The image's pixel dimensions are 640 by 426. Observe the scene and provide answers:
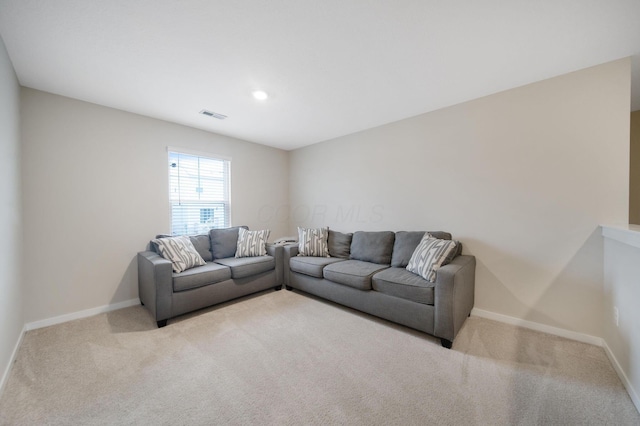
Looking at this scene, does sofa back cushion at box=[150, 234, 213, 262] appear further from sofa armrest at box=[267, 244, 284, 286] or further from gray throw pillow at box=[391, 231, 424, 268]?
gray throw pillow at box=[391, 231, 424, 268]

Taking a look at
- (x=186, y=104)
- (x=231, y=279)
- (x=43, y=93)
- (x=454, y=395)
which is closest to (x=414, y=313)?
(x=454, y=395)

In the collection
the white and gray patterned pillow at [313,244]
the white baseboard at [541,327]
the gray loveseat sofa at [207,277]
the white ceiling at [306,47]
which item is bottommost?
the white baseboard at [541,327]

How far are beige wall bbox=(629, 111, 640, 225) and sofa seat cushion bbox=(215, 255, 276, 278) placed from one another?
4.37 meters

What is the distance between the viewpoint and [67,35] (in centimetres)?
174

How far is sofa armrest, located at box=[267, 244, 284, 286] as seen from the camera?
3.62 meters

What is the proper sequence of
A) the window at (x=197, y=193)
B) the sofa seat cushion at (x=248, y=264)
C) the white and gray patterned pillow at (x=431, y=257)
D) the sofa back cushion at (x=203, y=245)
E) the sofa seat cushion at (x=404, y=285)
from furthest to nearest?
the window at (x=197, y=193) < the sofa back cushion at (x=203, y=245) < the sofa seat cushion at (x=248, y=264) < the white and gray patterned pillow at (x=431, y=257) < the sofa seat cushion at (x=404, y=285)

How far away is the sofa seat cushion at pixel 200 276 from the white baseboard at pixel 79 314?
0.98m

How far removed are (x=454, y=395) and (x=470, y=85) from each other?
2.69 meters

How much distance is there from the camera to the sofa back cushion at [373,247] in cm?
321

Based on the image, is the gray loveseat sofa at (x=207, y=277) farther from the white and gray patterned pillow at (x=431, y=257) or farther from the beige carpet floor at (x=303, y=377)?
the white and gray patterned pillow at (x=431, y=257)

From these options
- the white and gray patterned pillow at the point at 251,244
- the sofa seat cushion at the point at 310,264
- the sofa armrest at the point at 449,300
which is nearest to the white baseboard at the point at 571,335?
the sofa armrest at the point at 449,300

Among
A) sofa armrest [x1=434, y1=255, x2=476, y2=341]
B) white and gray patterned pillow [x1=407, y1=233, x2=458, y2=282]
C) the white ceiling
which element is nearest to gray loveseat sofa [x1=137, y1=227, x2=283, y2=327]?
the white ceiling

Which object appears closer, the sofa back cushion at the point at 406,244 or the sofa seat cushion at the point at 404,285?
the sofa seat cushion at the point at 404,285

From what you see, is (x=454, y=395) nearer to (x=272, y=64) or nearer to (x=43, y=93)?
(x=272, y=64)
